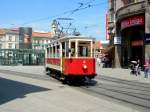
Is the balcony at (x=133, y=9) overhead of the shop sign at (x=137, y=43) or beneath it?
overhead

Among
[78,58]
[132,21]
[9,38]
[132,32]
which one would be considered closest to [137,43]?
[132,32]

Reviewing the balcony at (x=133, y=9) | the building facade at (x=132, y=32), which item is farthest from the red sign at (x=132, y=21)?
the balcony at (x=133, y=9)

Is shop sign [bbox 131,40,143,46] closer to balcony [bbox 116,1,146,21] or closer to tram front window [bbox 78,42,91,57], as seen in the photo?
balcony [bbox 116,1,146,21]

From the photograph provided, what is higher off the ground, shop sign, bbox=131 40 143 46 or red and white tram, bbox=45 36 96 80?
shop sign, bbox=131 40 143 46

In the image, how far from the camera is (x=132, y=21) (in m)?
44.3

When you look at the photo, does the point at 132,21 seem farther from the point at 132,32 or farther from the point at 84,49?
the point at 84,49

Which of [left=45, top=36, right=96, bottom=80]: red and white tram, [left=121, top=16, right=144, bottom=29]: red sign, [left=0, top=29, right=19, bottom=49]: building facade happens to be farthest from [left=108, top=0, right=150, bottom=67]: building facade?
[left=0, top=29, right=19, bottom=49]: building facade

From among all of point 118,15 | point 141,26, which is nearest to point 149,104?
point 141,26

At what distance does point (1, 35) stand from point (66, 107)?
117 meters

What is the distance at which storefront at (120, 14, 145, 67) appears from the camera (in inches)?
1735

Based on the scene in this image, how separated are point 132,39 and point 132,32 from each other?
0.79 m

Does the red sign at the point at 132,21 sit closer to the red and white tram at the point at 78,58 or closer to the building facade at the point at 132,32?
the building facade at the point at 132,32

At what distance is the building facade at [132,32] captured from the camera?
137 ft

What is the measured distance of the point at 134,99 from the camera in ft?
59.8
